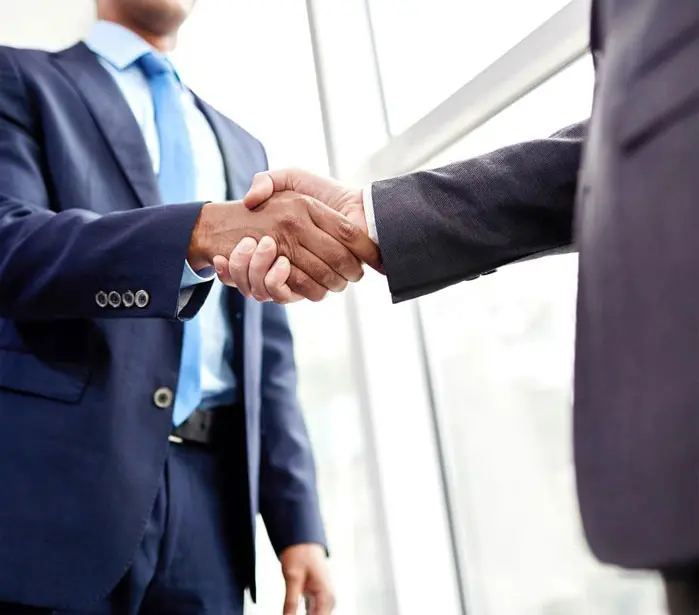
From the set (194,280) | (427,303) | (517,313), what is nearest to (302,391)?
(427,303)

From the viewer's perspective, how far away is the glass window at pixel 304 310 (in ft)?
5.07

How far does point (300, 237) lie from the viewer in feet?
3.32

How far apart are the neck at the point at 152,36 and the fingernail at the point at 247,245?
0.64 metres

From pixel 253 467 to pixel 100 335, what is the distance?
289 mm

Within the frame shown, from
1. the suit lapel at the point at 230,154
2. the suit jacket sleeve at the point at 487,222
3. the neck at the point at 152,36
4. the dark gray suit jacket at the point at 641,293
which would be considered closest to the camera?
the dark gray suit jacket at the point at 641,293

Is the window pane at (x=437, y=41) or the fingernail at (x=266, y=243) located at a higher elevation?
the window pane at (x=437, y=41)

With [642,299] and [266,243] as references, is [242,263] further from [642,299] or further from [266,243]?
[642,299]

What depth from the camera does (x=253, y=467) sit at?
108 centimetres

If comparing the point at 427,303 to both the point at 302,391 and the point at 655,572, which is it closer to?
the point at 302,391

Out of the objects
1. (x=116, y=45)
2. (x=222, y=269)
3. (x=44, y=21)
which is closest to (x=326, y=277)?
(x=222, y=269)

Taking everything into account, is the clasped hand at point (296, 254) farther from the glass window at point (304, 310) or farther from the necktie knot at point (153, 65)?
the glass window at point (304, 310)

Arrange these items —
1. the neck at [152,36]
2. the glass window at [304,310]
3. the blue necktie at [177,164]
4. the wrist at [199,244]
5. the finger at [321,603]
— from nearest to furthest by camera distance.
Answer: the wrist at [199,244] → the blue necktie at [177,164] → the finger at [321,603] → the neck at [152,36] → the glass window at [304,310]

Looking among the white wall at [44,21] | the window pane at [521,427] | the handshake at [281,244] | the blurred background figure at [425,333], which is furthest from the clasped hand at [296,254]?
the white wall at [44,21]

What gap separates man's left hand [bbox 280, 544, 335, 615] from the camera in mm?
1127
